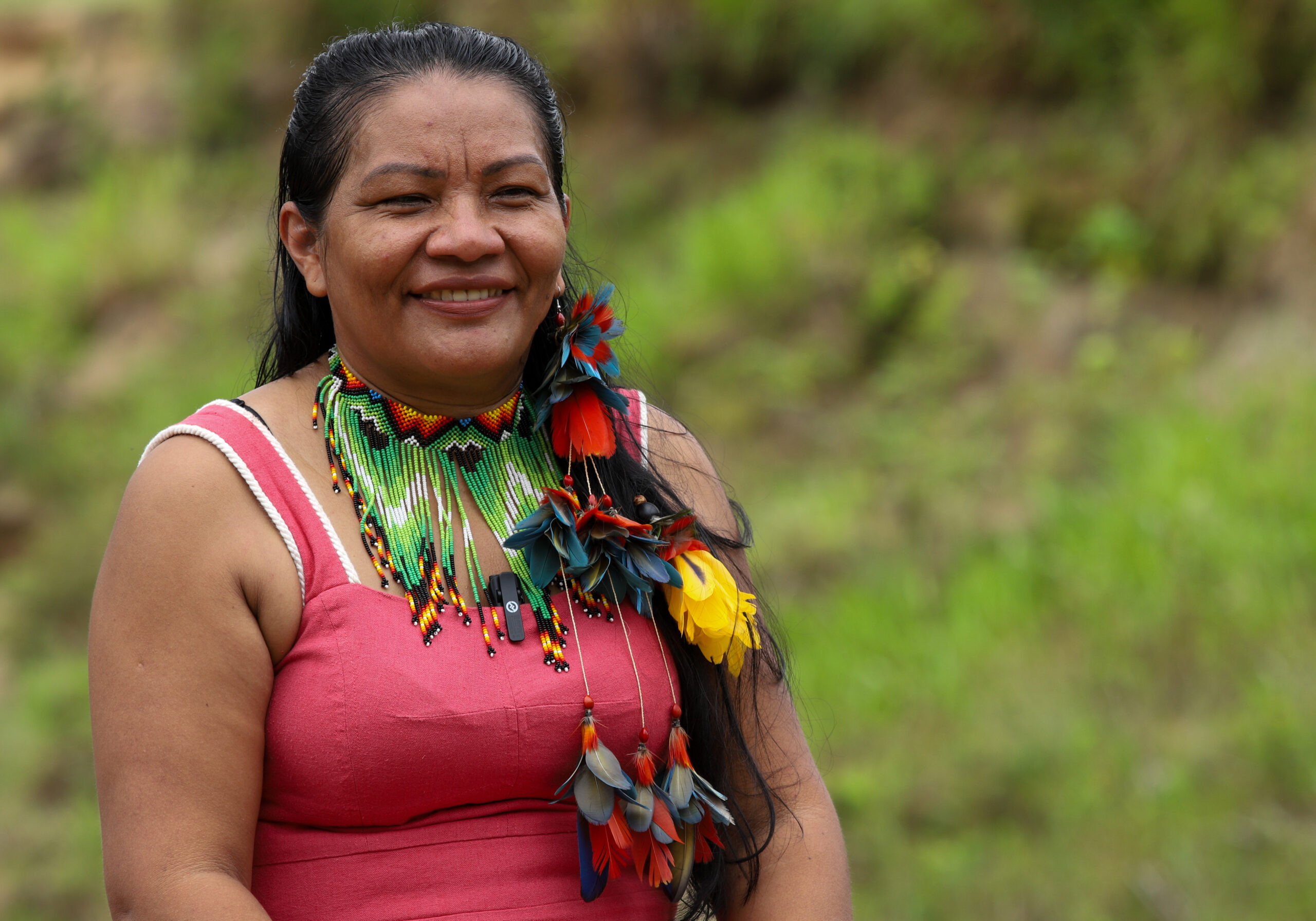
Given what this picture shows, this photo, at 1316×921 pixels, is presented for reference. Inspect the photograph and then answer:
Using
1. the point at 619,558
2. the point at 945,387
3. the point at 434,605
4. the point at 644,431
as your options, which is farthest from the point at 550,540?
the point at 945,387

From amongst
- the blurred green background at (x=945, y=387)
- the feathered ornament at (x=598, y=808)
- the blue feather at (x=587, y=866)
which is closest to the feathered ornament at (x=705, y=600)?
the feathered ornament at (x=598, y=808)

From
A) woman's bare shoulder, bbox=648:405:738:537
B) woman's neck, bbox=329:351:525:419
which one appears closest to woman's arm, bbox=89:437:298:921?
woman's neck, bbox=329:351:525:419

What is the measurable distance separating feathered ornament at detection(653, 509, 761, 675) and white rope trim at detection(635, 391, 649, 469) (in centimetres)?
16

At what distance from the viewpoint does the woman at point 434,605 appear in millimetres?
1776

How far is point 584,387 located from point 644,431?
161mm

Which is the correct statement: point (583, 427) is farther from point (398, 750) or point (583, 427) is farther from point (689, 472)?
point (398, 750)

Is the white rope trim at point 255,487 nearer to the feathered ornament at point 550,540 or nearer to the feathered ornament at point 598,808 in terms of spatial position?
the feathered ornament at point 550,540

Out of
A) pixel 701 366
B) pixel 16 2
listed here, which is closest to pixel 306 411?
pixel 701 366

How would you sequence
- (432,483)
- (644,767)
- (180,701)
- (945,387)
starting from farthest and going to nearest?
(945,387) → (432,483) → (644,767) → (180,701)

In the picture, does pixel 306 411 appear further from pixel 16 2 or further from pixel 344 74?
pixel 16 2

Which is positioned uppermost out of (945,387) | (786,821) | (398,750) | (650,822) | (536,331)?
(536,331)

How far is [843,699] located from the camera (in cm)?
458

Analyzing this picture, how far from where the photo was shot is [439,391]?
2.08 m

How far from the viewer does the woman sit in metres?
1.78
